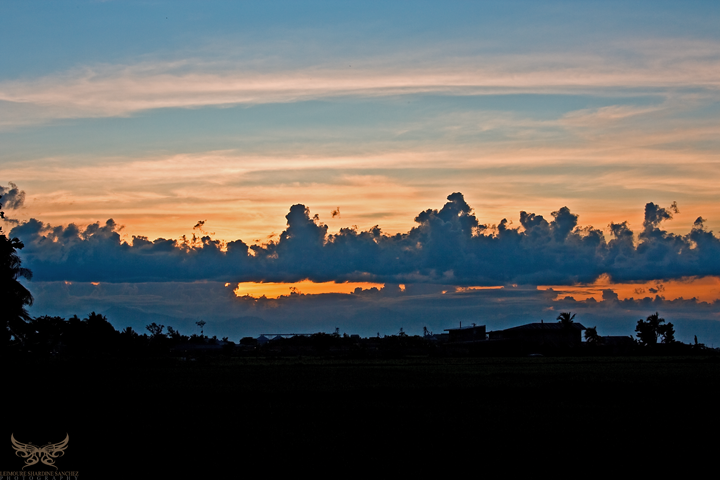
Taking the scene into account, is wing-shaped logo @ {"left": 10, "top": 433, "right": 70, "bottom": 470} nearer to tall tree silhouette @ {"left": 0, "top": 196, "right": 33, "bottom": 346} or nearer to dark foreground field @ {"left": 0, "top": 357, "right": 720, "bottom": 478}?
dark foreground field @ {"left": 0, "top": 357, "right": 720, "bottom": 478}

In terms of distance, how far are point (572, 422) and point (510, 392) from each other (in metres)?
11.5

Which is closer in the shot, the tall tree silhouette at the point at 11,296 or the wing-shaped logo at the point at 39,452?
the wing-shaped logo at the point at 39,452

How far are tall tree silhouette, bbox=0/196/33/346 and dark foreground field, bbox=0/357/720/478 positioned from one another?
8.02m

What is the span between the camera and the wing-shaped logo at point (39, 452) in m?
17.6

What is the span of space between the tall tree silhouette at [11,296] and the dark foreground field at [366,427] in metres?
8.02

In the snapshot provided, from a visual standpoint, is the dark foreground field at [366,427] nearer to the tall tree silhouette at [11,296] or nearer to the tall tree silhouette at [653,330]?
the tall tree silhouette at [11,296]

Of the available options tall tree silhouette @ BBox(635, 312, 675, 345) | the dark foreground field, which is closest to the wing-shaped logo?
the dark foreground field

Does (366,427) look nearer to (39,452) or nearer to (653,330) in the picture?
(39,452)

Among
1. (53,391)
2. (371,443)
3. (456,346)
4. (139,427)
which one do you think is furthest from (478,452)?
(456,346)

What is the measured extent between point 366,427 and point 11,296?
99.9ft

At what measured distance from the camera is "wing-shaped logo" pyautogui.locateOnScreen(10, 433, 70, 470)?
17625 mm

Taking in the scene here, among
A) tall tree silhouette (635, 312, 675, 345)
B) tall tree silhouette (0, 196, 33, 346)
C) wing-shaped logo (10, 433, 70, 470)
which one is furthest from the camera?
tall tree silhouette (635, 312, 675, 345)

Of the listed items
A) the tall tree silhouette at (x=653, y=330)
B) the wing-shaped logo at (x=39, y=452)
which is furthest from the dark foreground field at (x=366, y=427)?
the tall tree silhouette at (x=653, y=330)

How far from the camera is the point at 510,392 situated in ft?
118
